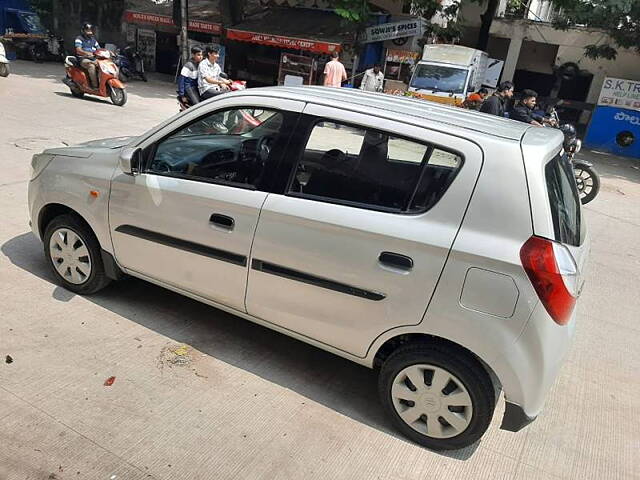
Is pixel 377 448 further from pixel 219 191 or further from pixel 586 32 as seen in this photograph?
pixel 586 32

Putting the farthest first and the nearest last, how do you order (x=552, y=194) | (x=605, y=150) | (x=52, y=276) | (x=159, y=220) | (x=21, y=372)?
(x=605, y=150)
(x=52, y=276)
(x=159, y=220)
(x=21, y=372)
(x=552, y=194)

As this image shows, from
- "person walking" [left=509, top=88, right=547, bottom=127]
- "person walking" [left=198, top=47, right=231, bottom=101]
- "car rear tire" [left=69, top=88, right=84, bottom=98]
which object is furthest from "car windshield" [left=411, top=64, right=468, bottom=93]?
"car rear tire" [left=69, top=88, right=84, bottom=98]

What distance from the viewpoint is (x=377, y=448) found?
2783 millimetres

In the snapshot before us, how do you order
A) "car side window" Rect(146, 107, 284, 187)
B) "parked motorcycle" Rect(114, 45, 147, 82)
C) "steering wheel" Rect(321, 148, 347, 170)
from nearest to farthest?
"steering wheel" Rect(321, 148, 347, 170), "car side window" Rect(146, 107, 284, 187), "parked motorcycle" Rect(114, 45, 147, 82)

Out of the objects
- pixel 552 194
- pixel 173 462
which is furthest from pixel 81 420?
pixel 552 194

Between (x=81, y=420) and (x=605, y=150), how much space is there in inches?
711

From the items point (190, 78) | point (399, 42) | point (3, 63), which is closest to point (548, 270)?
point (190, 78)

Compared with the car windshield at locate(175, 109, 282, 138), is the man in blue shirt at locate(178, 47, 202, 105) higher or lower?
lower

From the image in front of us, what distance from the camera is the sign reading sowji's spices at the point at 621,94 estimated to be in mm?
16281

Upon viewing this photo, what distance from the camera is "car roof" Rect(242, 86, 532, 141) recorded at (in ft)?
9.05

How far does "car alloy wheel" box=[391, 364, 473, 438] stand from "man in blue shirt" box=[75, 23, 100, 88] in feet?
39.7

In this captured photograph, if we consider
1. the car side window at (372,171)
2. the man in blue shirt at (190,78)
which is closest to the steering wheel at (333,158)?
the car side window at (372,171)

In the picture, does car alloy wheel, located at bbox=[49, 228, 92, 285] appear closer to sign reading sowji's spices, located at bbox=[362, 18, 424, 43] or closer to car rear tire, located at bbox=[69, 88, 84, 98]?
car rear tire, located at bbox=[69, 88, 84, 98]

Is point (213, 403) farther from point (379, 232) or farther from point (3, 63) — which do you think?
point (3, 63)
